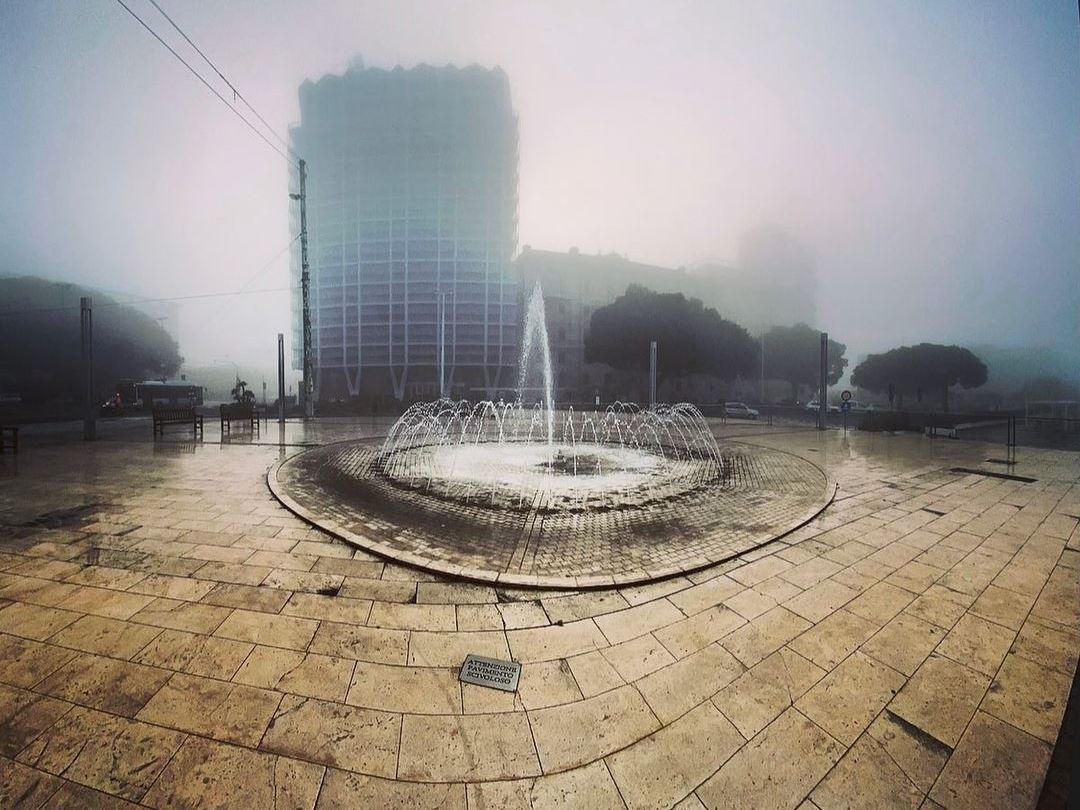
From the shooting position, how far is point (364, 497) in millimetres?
7562

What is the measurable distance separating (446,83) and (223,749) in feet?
237

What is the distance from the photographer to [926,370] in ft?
196

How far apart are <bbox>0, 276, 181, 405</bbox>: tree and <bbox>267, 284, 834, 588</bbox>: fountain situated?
49.4 meters

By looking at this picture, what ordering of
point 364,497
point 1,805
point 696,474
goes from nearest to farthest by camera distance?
point 1,805, point 364,497, point 696,474

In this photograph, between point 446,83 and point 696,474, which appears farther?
point 446,83

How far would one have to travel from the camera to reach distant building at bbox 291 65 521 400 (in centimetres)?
5481

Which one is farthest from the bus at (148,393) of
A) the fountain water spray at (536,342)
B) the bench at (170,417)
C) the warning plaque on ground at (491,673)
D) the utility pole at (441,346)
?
the warning plaque on ground at (491,673)

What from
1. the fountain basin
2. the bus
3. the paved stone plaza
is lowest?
the paved stone plaza

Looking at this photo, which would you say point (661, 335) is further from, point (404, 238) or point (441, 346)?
point (404, 238)

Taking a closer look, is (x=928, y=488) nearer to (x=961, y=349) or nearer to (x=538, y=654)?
(x=538, y=654)

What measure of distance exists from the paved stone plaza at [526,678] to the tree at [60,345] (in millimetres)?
53476

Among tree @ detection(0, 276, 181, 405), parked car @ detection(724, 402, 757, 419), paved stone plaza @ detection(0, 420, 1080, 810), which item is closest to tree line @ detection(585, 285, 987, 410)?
parked car @ detection(724, 402, 757, 419)

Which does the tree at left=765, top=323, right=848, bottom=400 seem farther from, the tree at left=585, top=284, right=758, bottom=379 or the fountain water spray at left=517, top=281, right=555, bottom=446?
the fountain water spray at left=517, top=281, right=555, bottom=446

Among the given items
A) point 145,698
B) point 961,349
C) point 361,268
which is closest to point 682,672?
point 145,698
